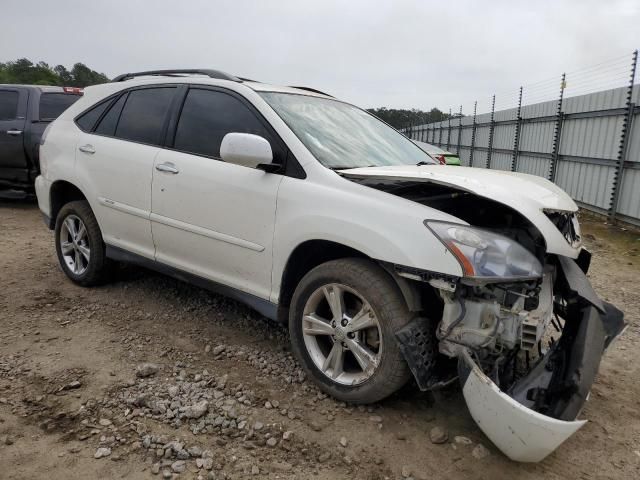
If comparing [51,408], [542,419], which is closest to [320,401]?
[542,419]

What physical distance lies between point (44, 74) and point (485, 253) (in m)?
61.7

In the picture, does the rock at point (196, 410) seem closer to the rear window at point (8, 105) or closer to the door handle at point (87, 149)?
the door handle at point (87, 149)

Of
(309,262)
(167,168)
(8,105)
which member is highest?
(8,105)

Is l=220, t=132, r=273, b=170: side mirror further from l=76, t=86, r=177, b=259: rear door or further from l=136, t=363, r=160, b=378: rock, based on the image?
l=136, t=363, r=160, b=378: rock

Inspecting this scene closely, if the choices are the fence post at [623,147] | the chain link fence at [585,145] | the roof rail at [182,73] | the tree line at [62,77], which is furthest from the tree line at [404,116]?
the roof rail at [182,73]

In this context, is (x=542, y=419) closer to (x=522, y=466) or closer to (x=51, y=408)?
(x=522, y=466)

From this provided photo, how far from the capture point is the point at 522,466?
7.77 ft

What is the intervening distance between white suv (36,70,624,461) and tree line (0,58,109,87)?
51.9m

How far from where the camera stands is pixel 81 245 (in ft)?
14.5

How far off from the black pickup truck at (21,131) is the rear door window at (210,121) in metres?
5.67

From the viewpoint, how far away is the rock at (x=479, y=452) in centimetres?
242

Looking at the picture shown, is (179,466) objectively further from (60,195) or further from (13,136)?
(13,136)

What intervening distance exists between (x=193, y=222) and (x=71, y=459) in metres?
1.57

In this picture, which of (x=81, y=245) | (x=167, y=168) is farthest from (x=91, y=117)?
(x=167, y=168)
